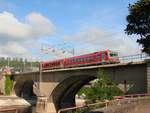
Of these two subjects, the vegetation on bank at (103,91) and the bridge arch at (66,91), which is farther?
the bridge arch at (66,91)

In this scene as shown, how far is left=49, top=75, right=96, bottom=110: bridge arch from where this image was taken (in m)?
62.4

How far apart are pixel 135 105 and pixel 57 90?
144 ft

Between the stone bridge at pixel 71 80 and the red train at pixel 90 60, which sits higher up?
the red train at pixel 90 60

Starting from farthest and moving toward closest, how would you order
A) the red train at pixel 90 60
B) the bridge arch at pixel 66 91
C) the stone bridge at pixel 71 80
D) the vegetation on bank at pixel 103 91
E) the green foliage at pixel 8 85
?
the green foliage at pixel 8 85, the bridge arch at pixel 66 91, the red train at pixel 90 60, the stone bridge at pixel 71 80, the vegetation on bank at pixel 103 91

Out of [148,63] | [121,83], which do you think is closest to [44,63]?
[121,83]

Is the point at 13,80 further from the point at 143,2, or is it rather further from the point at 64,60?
the point at 143,2

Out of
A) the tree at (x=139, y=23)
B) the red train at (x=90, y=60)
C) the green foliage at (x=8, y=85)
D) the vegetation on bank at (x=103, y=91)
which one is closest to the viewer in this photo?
the tree at (x=139, y=23)

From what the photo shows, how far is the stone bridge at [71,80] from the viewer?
3919 centimetres

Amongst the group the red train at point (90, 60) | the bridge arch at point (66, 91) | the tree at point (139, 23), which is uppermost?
the tree at point (139, 23)

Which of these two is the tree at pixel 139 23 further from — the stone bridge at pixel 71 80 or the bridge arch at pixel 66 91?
the bridge arch at pixel 66 91

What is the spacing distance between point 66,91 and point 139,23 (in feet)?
129

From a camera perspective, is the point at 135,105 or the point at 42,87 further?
the point at 42,87

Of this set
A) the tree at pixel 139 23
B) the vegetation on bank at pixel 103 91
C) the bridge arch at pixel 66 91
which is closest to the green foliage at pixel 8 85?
the bridge arch at pixel 66 91

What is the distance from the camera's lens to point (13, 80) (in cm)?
9381
